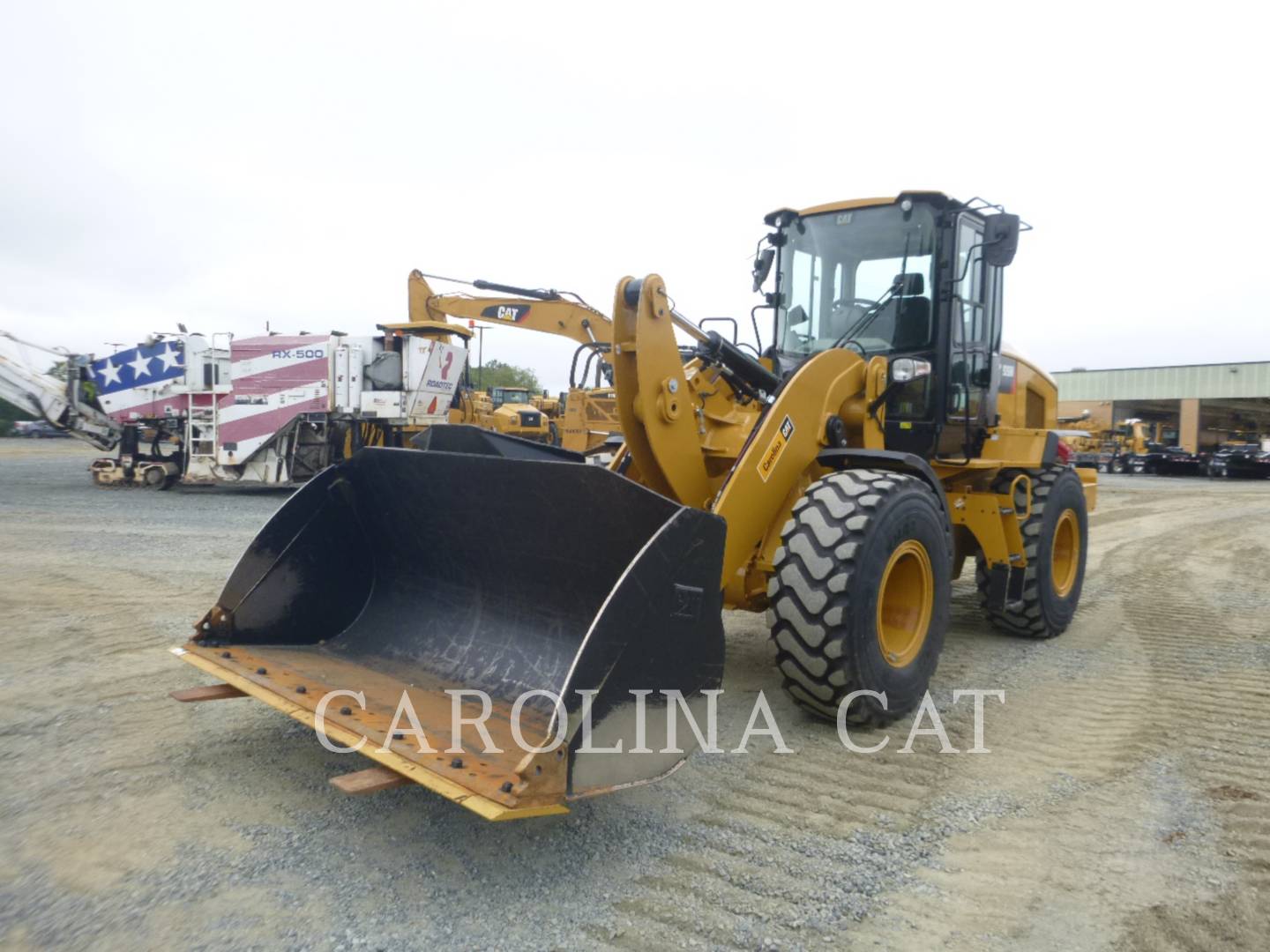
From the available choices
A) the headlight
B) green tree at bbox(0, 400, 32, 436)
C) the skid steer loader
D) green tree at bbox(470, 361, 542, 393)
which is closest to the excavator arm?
the skid steer loader

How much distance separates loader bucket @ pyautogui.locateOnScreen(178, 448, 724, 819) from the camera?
2613 mm

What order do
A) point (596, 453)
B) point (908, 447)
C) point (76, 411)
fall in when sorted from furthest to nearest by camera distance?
1. point (76, 411)
2. point (596, 453)
3. point (908, 447)

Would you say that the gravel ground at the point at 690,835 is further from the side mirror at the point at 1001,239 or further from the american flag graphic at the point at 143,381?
the american flag graphic at the point at 143,381

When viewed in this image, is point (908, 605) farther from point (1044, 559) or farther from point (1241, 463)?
point (1241, 463)

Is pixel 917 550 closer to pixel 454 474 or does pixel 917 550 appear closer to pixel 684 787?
pixel 684 787

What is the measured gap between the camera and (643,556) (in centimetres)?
274

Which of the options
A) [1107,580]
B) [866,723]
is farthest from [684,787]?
[1107,580]

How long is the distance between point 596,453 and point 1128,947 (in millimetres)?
3710

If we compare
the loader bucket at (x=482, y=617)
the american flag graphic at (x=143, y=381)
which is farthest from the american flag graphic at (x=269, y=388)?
the loader bucket at (x=482, y=617)

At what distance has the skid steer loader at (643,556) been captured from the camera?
2773 mm

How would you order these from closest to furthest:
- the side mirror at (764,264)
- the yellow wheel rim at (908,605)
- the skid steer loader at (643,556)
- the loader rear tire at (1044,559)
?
the skid steer loader at (643,556), the yellow wheel rim at (908,605), the side mirror at (764,264), the loader rear tire at (1044,559)

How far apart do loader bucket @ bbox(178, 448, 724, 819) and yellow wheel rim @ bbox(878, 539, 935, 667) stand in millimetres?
1290

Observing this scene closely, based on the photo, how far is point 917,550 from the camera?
3.95 m

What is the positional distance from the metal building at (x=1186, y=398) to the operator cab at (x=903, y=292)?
32.8 meters
